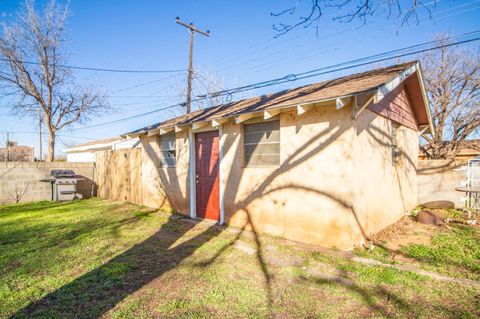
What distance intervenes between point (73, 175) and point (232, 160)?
8795 millimetres

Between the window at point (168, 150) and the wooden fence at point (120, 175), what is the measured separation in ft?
4.85

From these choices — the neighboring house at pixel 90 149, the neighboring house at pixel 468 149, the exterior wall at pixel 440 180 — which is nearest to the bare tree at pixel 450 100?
the neighboring house at pixel 468 149

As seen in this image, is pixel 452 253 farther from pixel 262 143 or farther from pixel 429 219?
pixel 262 143

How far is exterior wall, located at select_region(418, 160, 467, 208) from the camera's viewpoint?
9.61m

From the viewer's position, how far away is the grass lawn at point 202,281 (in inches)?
124

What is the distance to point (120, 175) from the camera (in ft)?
38.3

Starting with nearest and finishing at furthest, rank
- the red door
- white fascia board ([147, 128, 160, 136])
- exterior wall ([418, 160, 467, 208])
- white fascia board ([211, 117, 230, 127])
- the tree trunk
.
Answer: white fascia board ([211, 117, 230, 127]) < the red door < white fascia board ([147, 128, 160, 136]) < exterior wall ([418, 160, 467, 208]) < the tree trunk

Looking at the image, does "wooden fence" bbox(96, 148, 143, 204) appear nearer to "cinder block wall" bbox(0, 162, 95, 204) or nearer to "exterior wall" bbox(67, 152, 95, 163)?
"cinder block wall" bbox(0, 162, 95, 204)

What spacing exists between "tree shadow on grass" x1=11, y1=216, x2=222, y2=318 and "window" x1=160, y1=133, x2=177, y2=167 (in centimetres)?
350

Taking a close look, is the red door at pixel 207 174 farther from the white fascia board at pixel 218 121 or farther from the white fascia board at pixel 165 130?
the white fascia board at pixel 165 130

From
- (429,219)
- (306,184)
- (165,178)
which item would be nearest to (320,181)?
(306,184)

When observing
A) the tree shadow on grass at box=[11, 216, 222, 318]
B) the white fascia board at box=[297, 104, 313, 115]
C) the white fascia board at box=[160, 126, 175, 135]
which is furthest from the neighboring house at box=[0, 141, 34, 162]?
the white fascia board at box=[297, 104, 313, 115]

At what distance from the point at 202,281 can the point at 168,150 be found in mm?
6176

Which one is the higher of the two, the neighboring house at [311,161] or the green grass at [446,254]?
the neighboring house at [311,161]
